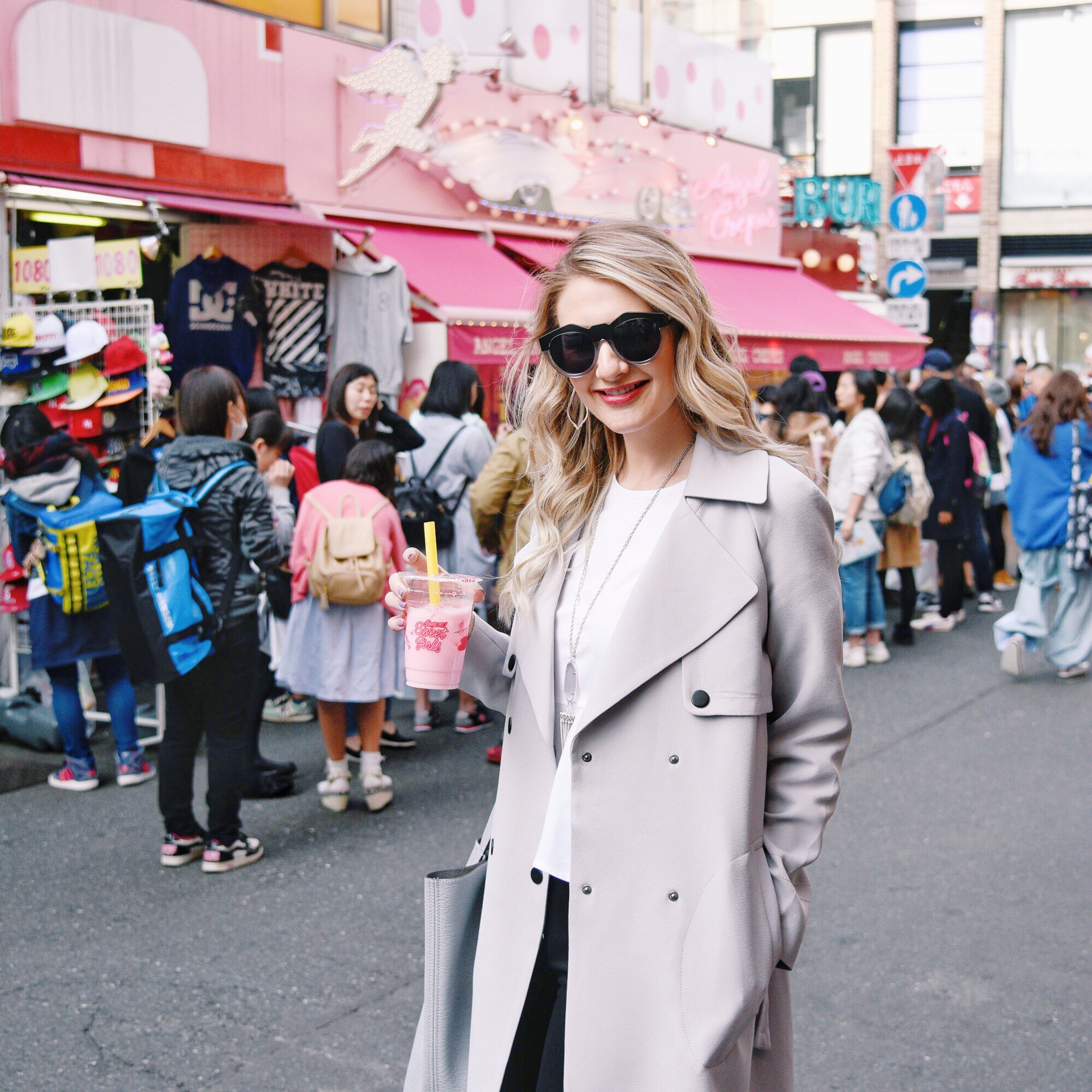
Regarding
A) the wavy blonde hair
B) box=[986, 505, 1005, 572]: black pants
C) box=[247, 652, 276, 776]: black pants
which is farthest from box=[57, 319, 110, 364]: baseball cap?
box=[986, 505, 1005, 572]: black pants

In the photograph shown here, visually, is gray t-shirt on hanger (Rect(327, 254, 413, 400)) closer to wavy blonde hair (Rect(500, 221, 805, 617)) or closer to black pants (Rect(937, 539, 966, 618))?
black pants (Rect(937, 539, 966, 618))

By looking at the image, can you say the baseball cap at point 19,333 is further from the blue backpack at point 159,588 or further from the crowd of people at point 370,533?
the blue backpack at point 159,588

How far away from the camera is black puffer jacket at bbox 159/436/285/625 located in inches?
194

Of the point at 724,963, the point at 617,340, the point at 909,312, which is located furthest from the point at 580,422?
the point at 909,312

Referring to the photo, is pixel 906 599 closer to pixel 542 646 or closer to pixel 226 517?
pixel 226 517

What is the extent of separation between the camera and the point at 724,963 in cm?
182

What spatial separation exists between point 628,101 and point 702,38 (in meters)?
2.27

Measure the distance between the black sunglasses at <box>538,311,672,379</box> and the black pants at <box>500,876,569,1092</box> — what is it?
81 cm

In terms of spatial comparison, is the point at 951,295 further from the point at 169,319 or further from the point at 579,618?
the point at 579,618

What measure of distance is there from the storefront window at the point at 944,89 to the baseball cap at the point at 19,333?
26.5 m

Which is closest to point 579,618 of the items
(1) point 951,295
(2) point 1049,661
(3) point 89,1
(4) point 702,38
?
(2) point 1049,661

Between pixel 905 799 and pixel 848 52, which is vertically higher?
pixel 848 52

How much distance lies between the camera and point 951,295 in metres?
29.5

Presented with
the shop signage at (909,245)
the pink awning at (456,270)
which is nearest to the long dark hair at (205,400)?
the pink awning at (456,270)
